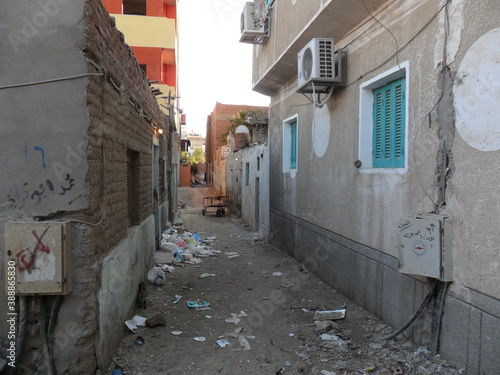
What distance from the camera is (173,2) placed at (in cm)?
1820

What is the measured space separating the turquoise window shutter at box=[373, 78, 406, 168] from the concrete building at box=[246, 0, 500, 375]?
2cm

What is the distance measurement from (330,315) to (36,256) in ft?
11.9

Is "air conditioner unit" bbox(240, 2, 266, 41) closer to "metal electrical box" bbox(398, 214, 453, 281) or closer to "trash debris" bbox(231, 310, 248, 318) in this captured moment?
"trash debris" bbox(231, 310, 248, 318)

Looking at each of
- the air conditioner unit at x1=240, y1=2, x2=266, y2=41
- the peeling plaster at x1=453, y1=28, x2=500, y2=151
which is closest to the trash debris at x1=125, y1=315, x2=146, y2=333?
the peeling plaster at x1=453, y1=28, x2=500, y2=151

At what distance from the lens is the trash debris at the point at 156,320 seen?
463 cm

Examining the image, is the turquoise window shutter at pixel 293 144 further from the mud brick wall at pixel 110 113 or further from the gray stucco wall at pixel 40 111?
the gray stucco wall at pixel 40 111

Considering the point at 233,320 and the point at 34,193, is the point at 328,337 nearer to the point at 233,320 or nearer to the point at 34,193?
the point at 233,320

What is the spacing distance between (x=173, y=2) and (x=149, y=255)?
15560 mm

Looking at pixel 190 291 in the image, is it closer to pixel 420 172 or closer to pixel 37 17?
pixel 420 172

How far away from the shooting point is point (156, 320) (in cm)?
467

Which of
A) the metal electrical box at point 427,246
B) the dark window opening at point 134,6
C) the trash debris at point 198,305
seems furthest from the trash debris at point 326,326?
the dark window opening at point 134,6

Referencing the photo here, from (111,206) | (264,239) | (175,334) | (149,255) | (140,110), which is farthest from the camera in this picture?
(264,239)

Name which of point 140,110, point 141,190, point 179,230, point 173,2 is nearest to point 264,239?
point 179,230

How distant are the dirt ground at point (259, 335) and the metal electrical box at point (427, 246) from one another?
0.88 meters
